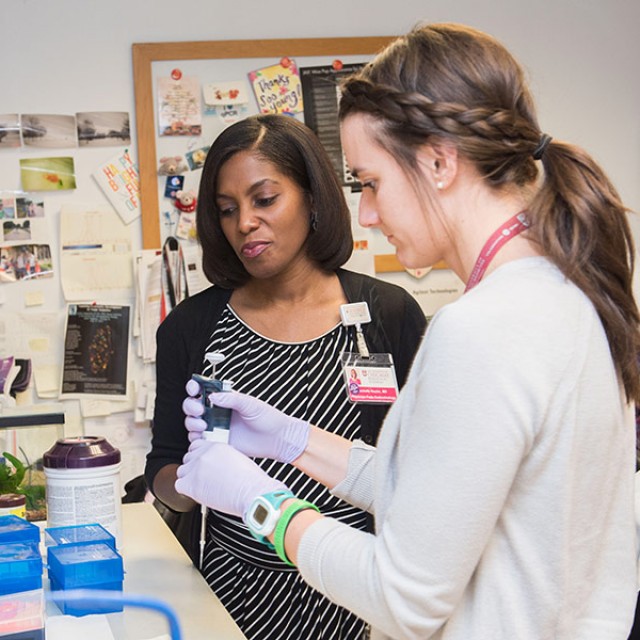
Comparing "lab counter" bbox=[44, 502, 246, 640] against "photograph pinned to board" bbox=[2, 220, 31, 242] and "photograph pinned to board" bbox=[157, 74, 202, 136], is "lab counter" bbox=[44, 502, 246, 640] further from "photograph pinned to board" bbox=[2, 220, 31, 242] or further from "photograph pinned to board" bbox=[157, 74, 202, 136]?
"photograph pinned to board" bbox=[157, 74, 202, 136]

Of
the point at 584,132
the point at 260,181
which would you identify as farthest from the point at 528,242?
the point at 584,132

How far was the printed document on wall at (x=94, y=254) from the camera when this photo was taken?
2.91m

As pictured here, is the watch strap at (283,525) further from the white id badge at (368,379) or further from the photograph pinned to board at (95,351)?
the photograph pinned to board at (95,351)

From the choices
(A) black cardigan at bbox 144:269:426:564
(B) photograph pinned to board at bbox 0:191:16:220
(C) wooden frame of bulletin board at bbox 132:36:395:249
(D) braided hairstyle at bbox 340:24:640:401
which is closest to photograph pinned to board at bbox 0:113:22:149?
(B) photograph pinned to board at bbox 0:191:16:220

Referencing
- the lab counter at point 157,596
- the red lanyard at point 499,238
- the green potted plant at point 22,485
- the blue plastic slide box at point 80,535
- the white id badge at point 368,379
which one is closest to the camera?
the red lanyard at point 499,238

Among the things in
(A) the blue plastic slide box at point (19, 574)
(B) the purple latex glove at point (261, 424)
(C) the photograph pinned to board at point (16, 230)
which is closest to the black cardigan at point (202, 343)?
(B) the purple latex glove at point (261, 424)

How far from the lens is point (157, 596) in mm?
1320

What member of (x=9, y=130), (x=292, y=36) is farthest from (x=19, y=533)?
(x=292, y=36)

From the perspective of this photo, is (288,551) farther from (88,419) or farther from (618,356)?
(88,419)

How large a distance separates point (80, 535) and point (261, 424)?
31cm

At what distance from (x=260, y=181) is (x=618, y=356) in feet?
3.36

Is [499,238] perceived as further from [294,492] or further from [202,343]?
[202,343]

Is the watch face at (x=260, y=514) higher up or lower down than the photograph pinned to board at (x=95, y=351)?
higher up

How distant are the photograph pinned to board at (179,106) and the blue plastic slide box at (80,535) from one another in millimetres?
1920
